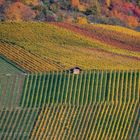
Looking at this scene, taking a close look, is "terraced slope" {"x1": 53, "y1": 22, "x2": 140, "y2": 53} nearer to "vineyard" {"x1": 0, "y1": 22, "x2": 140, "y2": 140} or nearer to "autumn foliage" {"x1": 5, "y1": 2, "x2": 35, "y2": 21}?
"autumn foliage" {"x1": 5, "y1": 2, "x2": 35, "y2": 21}

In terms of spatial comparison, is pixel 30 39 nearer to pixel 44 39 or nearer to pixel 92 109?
pixel 44 39

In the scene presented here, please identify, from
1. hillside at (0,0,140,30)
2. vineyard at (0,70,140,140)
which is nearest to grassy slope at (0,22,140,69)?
hillside at (0,0,140,30)

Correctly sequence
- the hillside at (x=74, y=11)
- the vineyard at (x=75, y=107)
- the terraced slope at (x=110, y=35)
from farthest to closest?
the hillside at (x=74, y=11), the terraced slope at (x=110, y=35), the vineyard at (x=75, y=107)

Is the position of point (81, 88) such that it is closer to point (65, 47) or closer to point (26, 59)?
point (26, 59)

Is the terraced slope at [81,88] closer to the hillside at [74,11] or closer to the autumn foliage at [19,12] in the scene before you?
the hillside at [74,11]

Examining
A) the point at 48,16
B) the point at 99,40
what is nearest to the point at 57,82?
the point at 99,40

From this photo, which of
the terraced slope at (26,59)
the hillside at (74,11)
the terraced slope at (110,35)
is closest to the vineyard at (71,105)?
the terraced slope at (26,59)
